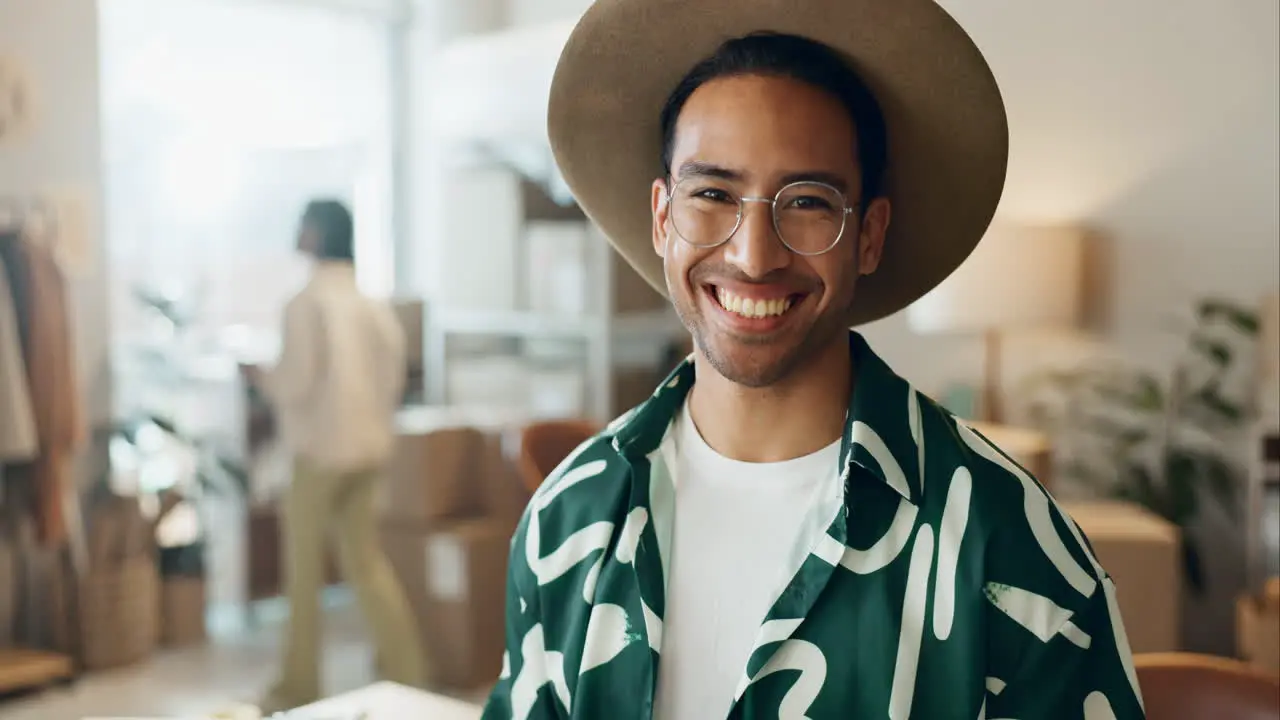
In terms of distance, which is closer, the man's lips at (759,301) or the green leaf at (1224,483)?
the man's lips at (759,301)

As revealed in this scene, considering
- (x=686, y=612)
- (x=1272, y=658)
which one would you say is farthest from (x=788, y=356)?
(x=1272, y=658)

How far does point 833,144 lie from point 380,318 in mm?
2517

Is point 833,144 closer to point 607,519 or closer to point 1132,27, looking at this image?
point 607,519

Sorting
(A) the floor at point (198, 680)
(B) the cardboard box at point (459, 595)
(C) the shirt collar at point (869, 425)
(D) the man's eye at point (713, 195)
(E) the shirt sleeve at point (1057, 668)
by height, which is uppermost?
(D) the man's eye at point (713, 195)

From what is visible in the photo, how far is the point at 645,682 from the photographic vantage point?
3.58ft

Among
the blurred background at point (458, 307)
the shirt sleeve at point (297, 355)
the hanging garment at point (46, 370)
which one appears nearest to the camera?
the blurred background at point (458, 307)

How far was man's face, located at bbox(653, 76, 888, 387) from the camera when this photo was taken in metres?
1.05

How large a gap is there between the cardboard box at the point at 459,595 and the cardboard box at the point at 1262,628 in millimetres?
1931

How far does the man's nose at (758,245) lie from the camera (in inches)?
41.1

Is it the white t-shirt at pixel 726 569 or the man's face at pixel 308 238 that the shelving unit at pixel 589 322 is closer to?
the man's face at pixel 308 238

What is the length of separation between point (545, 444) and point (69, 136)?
2.24 m

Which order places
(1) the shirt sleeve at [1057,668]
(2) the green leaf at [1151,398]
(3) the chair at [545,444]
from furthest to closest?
(2) the green leaf at [1151,398]
(3) the chair at [545,444]
(1) the shirt sleeve at [1057,668]

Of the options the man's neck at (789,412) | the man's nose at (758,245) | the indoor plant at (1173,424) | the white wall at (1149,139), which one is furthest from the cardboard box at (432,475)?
the man's nose at (758,245)

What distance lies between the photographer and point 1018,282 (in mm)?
3111
